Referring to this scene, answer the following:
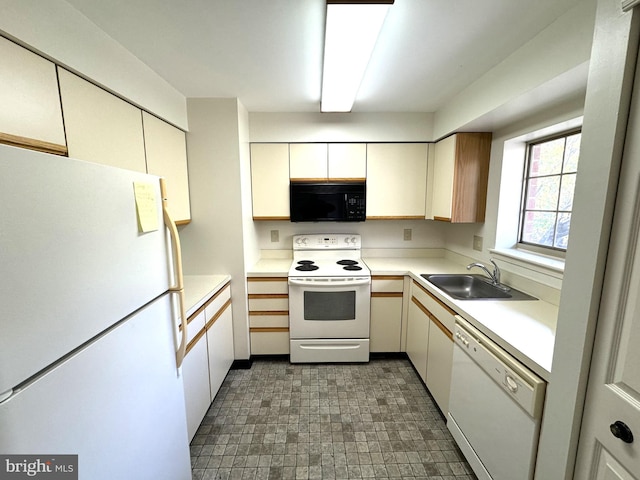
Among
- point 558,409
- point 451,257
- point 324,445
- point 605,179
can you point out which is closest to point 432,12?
point 605,179

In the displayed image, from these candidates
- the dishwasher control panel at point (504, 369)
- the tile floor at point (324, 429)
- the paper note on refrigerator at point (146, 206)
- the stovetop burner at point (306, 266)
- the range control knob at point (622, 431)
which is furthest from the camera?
the stovetop burner at point (306, 266)

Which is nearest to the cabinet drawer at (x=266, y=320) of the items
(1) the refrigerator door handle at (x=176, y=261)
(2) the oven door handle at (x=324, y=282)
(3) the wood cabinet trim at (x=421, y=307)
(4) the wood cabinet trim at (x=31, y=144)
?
(2) the oven door handle at (x=324, y=282)

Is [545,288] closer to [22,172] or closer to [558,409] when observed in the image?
[558,409]

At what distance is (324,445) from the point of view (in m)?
1.60

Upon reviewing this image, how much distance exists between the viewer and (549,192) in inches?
69.6

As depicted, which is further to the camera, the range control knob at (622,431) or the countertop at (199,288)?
the countertop at (199,288)

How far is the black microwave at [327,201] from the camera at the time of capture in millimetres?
2502

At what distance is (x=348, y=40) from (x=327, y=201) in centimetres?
141

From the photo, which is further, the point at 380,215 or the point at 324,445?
the point at 380,215

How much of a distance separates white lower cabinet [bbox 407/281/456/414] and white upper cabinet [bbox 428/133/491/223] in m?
0.76

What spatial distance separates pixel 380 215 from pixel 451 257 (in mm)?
923

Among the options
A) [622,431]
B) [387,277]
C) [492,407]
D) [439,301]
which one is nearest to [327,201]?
[387,277]

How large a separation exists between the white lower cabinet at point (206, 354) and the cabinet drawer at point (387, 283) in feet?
4.34

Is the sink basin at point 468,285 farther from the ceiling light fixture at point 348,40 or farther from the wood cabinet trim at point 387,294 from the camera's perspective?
the ceiling light fixture at point 348,40
